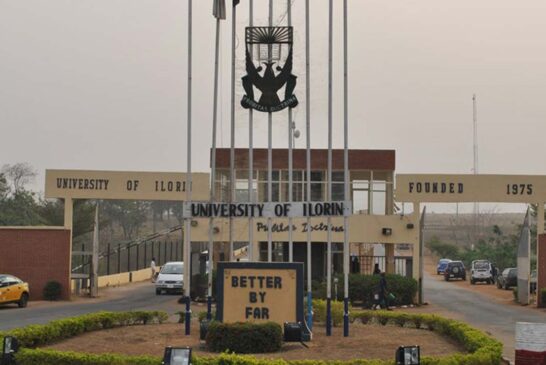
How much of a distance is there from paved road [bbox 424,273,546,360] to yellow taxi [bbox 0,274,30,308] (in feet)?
52.7

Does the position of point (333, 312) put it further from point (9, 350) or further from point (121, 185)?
point (121, 185)

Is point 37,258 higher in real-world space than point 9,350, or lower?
higher

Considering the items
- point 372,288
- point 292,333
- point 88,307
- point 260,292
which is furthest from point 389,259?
point 292,333

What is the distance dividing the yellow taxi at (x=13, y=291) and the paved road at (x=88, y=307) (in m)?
0.33

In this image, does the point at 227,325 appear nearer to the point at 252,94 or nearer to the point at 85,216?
the point at 252,94

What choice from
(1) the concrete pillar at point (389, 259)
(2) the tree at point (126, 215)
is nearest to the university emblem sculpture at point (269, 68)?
(1) the concrete pillar at point (389, 259)

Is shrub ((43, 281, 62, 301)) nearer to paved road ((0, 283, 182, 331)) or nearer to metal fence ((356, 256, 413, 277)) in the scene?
paved road ((0, 283, 182, 331))

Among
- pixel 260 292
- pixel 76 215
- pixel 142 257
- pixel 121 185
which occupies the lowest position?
pixel 260 292

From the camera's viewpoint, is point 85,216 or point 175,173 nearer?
point 175,173

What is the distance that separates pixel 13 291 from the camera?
34.2 m

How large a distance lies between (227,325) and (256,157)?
797 inches

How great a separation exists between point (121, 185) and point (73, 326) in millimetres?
17396

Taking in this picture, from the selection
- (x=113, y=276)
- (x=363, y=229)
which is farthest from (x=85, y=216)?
(x=363, y=229)

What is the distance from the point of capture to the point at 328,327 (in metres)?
21.1
